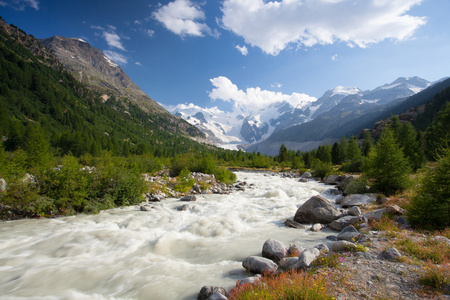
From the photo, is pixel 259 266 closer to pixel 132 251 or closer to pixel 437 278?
pixel 437 278

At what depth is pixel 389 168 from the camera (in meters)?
17.2

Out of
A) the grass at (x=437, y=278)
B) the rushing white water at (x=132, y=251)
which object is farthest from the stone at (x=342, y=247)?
the rushing white water at (x=132, y=251)

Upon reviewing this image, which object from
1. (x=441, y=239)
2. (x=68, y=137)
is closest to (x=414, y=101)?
(x=441, y=239)

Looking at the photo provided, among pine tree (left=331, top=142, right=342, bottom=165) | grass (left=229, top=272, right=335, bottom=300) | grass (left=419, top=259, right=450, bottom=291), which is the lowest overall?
pine tree (left=331, top=142, right=342, bottom=165)

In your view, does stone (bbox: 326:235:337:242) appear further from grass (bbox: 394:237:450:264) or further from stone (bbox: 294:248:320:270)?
stone (bbox: 294:248:320:270)

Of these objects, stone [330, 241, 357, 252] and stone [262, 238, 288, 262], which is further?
stone [262, 238, 288, 262]

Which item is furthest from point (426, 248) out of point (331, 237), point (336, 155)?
point (336, 155)

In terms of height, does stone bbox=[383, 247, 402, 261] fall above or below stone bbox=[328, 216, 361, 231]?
above

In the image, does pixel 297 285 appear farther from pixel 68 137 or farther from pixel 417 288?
pixel 68 137

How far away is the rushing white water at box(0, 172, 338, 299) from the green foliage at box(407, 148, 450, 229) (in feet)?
13.8

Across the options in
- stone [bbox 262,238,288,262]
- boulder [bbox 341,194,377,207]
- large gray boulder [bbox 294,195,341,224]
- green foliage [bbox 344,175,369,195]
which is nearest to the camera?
stone [bbox 262,238,288,262]

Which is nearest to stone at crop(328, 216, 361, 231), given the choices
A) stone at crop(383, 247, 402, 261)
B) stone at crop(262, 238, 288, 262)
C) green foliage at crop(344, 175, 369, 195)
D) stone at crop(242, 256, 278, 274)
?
stone at crop(383, 247, 402, 261)

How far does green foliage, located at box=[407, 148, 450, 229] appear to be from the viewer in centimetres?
852

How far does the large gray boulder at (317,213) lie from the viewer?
480 inches
